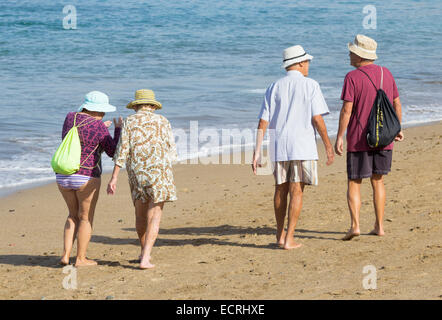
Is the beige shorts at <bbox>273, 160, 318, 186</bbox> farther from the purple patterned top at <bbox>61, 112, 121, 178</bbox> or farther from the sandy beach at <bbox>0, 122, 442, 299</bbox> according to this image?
the purple patterned top at <bbox>61, 112, 121, 178</bbox>

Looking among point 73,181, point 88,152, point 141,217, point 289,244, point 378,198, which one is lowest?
point 289,244

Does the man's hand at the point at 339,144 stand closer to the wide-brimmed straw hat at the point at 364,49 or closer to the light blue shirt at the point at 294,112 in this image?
the light blue shirt at the point at 294,112

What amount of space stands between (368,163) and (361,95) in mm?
573

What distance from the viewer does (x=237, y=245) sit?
593 centimetres

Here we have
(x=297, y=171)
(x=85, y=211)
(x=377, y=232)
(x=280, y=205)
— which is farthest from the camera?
(x=377, y=232)

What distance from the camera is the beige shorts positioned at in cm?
542

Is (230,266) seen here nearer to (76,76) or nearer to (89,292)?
(89,292)

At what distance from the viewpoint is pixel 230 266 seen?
525 cm

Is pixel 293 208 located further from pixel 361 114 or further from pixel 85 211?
pixel 85 211

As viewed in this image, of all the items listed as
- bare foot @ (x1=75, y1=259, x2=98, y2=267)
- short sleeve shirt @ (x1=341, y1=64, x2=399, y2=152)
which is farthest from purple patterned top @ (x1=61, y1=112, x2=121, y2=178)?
short sleeve shirt @ (x1=341, y1=64, x2=399, y2=152)

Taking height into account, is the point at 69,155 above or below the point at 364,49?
below

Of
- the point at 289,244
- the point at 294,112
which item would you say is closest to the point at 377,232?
the point at 289,244

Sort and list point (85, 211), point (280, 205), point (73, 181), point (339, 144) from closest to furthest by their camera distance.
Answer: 1. point (73, 181)
2. point (85, 211)
3. point (339, 144)
4. point (280, 205)

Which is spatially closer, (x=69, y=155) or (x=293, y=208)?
(x=69, y=155)
